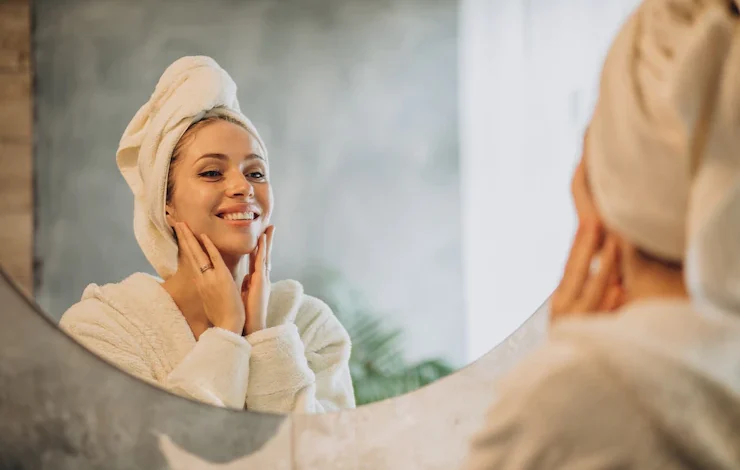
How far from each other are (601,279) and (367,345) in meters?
0.42

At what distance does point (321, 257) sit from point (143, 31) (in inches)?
12.0

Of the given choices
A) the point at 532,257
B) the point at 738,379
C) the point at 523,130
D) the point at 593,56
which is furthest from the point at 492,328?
the point at 738,379

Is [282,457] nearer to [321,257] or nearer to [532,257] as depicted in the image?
[321,257]

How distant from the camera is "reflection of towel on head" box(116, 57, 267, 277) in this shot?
29.4 inches

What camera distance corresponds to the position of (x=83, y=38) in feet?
2.52

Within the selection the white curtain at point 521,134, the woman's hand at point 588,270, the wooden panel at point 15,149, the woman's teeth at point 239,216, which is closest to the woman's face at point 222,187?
the woman's teeth at point 239,216

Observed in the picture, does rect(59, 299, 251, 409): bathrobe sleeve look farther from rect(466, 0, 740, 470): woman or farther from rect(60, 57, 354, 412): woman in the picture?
rect(466, 0, 740, 470): woman

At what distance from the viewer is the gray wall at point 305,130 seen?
2.48ft

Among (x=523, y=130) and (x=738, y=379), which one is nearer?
(x=738, y=379)

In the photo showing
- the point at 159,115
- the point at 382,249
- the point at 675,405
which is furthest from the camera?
the point at 382,249

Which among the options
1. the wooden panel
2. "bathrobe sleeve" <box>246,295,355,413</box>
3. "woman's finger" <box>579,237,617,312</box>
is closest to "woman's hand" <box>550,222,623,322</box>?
"woman's finger" <box>579,237,617,312</box>

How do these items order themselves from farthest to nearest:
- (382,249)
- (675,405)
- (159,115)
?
1. (382,249)
2. (159,115)
3. (675,405)

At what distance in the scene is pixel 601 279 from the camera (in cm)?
47

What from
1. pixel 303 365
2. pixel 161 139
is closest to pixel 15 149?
pixel 161 139
